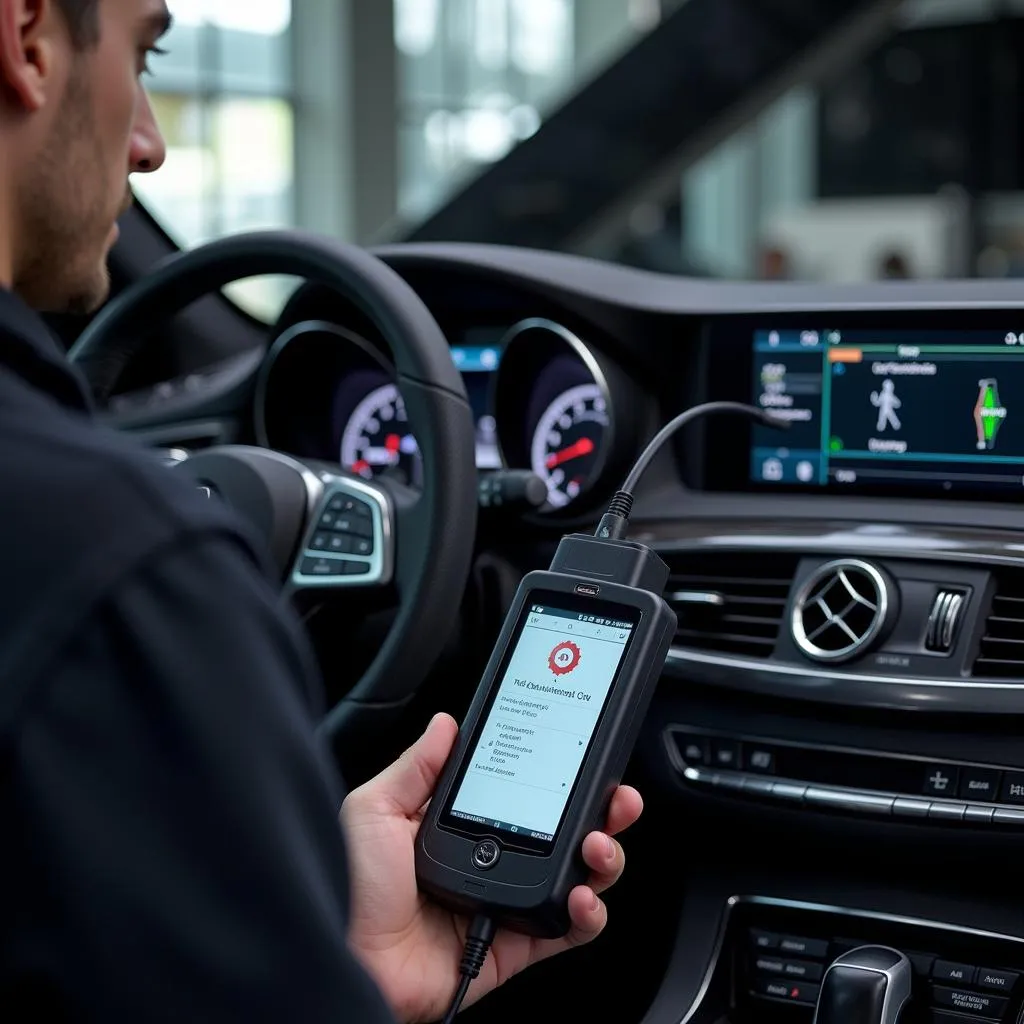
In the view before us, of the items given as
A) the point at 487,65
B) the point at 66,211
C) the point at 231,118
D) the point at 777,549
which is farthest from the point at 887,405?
the point at 487,65

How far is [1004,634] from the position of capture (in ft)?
4.39

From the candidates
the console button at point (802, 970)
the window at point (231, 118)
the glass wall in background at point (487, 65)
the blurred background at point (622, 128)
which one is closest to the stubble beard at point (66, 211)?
the console button at point (802, 970)

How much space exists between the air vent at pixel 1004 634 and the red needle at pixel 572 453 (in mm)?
480

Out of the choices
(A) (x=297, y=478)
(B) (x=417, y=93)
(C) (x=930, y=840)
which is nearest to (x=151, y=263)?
(A) (x=297, y=478)

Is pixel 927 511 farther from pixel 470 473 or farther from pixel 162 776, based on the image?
pixel 162 776

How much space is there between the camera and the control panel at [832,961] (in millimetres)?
1328

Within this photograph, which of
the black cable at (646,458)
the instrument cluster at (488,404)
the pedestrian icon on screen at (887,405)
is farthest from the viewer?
the instrument cluster at (488,404)

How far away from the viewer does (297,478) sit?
4.56 ft

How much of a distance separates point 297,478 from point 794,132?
49.8ft

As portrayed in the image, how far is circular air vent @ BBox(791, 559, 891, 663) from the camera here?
1.36m

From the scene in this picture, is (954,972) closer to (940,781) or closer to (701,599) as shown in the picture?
(940,781)

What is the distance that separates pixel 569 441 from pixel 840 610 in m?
0.42

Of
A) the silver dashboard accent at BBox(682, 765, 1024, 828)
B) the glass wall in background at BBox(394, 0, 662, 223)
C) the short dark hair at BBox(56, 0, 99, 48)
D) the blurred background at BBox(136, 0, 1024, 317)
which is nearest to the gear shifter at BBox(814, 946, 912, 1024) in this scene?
the silver dashboard accent at BBox(682, 765, 1024, 828)

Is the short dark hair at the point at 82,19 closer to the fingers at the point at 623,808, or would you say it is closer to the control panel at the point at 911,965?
the fingers at the point at 623,808
